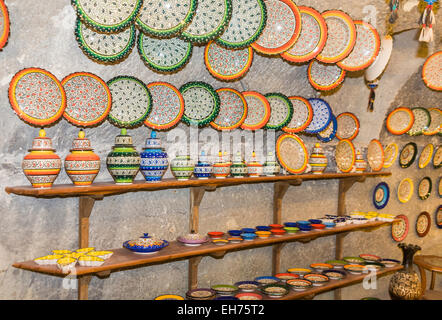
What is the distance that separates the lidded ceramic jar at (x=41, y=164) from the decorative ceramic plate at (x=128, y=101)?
0.43 metres

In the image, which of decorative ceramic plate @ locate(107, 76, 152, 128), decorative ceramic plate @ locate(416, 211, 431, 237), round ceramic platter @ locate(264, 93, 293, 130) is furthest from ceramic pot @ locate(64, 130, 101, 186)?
decorative ceramic plate @ locate(416, 211, 431, 237)

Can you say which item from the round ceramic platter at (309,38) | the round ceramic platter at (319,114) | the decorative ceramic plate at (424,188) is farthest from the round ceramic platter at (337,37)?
the decorative ceramic plate at (424,188)

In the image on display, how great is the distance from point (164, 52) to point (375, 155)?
7.92ft

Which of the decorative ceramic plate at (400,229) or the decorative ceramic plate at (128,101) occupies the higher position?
the decorative ceramic plate at (128,101)

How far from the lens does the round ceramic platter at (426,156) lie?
15.3 feet

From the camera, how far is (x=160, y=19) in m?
2.20

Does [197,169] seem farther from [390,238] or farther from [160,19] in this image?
[390,238]

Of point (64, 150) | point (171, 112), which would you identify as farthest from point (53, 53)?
point (171, 112)

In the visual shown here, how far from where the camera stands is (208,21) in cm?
236

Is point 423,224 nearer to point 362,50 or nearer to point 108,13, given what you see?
point 362,50

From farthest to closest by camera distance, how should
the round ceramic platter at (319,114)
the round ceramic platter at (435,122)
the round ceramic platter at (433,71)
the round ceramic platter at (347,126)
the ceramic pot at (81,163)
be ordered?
the round ceramic platter at (435,122), the round ceramic platter at (433,71), the round ceramic platter at (347,126), the round ceramic platter at (319,114), the ceramic pot at (81,163)

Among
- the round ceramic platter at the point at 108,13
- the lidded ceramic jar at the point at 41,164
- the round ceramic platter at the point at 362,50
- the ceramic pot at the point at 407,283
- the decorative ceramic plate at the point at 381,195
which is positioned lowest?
the ceramic pot at the point at 407,283

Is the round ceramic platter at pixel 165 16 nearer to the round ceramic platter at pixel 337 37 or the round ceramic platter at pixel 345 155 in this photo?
the round ceramic platter at pixel 337 37

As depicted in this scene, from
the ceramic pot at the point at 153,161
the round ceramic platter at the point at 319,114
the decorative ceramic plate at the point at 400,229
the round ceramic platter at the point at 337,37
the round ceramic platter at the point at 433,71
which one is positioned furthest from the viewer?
the decorative ceramic plate at the point at 400,229
